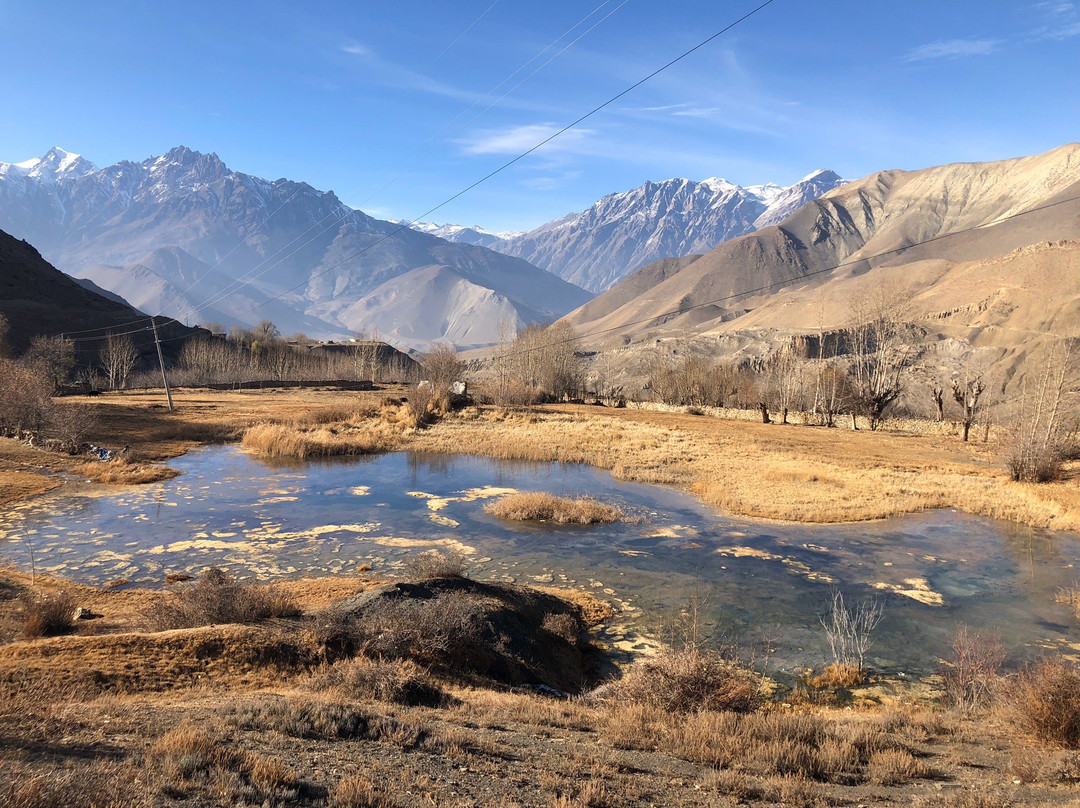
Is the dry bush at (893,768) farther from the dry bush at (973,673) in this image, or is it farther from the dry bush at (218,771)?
the dry bush at (218,771)

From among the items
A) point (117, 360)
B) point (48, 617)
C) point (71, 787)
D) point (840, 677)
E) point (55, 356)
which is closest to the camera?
point (71, 787)

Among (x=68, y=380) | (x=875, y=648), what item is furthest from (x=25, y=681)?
(x=68, y=380)

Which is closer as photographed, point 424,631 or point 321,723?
point 321,723

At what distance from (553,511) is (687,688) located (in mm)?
15523

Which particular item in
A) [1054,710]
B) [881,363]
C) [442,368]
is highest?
[881,363]

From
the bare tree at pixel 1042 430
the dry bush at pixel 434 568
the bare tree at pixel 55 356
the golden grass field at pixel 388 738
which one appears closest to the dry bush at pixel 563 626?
the golden grass field at pixel 388 738

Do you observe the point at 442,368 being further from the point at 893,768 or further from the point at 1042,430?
the point at 893,768

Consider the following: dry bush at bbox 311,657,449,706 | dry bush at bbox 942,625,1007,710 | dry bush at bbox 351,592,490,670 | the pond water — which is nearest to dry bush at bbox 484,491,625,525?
the pond water

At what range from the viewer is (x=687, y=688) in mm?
9602

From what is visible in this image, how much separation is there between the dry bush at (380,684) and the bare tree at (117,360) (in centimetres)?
8638

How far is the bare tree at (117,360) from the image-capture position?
83.4m

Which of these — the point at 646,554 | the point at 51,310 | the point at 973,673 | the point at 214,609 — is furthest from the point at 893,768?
the point at 51,310

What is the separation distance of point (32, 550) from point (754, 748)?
20.5 meters

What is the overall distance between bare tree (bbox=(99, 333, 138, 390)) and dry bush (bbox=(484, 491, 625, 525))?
7500cm
